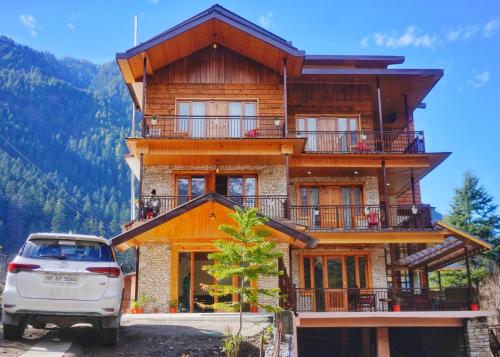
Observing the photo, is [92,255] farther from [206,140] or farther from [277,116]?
[277,116]

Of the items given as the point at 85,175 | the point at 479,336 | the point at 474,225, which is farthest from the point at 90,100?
the point at 479,336

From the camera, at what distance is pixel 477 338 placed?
19609mm

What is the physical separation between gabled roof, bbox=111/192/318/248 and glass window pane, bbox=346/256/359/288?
6113 millimetres

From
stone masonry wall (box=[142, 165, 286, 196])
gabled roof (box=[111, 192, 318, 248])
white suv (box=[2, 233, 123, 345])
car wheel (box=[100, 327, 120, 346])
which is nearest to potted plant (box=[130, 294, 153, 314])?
gabled roof (box=[111, 192, 318, 248])

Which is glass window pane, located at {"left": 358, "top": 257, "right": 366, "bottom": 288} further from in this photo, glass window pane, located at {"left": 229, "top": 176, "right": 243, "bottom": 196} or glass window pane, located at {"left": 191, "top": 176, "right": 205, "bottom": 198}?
glass window pane, located at {"left": 191, "top": 176, "right": 205, "bottom": 198}

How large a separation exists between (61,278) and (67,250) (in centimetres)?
57

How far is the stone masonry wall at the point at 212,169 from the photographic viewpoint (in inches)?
881

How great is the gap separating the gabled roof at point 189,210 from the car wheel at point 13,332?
7.75 metres

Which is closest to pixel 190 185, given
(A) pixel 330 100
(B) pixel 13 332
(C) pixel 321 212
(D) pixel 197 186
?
(D) pixel 197 186

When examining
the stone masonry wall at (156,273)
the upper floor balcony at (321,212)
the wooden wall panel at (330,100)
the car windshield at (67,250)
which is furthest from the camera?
the wooden wall panel at (330,100)

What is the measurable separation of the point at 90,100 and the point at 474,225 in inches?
5116

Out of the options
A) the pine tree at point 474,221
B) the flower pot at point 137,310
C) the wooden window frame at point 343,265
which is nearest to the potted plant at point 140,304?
the flower pot at point 137,310

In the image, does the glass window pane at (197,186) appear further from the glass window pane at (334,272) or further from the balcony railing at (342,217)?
the glass window pane at (334,272)

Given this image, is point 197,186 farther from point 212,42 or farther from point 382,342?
point 382,342
